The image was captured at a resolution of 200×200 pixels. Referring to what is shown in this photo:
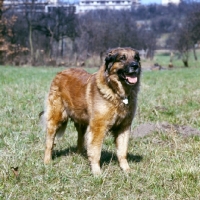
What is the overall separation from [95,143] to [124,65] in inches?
46.4

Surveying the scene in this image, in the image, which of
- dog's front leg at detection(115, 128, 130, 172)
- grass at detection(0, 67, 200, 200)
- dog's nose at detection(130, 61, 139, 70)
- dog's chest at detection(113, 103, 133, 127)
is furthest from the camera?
dog's front leg at detection(115, 128, 130, 172)

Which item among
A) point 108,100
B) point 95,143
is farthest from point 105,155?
point 108,100

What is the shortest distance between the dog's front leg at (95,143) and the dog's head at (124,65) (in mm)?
791

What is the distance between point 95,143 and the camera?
543 centimetres

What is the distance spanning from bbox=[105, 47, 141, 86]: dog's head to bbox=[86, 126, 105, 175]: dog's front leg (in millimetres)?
791

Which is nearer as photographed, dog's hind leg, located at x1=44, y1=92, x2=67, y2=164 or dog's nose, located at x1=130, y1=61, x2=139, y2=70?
dog's nose, located at x1=130, y1=61, x2=139, y2=70

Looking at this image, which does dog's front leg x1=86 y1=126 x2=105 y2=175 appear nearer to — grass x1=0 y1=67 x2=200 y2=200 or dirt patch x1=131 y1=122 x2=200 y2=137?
grass x1=0 y1=67 x2=200 y2=200

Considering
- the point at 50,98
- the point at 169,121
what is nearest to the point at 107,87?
the point at 50,98

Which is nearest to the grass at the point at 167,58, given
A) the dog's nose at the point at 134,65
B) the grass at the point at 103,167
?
the grass at the point at 103,167

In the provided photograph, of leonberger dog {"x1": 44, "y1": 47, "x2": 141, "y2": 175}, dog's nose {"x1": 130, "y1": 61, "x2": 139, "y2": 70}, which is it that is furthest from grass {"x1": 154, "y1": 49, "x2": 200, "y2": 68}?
dog's nose {"x1": 130, "y1": 61, "x2": 139, "y2": 70}

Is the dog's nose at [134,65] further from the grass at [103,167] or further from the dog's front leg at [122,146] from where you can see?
the grass at [103,167]

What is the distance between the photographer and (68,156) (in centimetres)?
614

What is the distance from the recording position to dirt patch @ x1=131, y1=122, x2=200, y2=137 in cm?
744

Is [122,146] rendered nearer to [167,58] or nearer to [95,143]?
[95,143]
